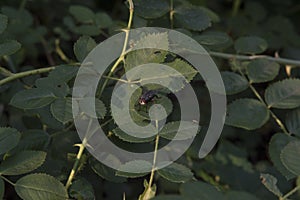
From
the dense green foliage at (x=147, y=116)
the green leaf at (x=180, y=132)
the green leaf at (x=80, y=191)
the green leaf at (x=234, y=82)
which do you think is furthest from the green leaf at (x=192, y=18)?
the green leaf at (x=80, y=191)

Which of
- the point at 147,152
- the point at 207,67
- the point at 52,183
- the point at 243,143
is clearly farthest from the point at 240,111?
the point at 243,143

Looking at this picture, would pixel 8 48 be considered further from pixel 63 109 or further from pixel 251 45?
pixel 251 45

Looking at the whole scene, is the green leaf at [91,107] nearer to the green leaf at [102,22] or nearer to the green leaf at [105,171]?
the green leaf at [105,171]

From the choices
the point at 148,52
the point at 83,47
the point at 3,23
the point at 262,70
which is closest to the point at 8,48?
the point at 3,23

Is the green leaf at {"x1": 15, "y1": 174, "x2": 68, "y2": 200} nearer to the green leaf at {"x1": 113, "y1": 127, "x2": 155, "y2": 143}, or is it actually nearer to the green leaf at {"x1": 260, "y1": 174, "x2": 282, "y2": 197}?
the green leaf at {"x1": 113, "y1": 127, "x2": 155, "y2": 143}

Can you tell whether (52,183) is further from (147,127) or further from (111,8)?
(111,8)

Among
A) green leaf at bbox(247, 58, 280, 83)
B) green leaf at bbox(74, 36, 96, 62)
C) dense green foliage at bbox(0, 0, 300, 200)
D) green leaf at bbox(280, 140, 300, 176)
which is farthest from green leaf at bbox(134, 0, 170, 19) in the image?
green leaf at bbox(280, 140, 300, 176)
